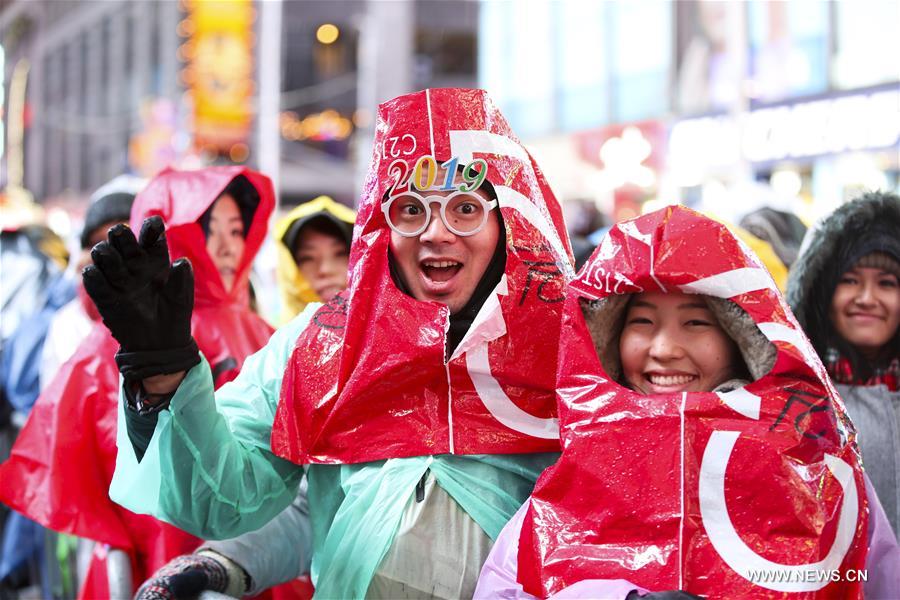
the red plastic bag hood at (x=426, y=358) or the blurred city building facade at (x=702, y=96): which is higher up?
the blurred city building facade at (x=702, y=96)

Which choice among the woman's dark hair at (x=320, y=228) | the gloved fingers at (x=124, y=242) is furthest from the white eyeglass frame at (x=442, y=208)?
the woman's dark hair at (x=320, y=228)

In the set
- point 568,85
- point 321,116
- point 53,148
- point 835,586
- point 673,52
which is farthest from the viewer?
point 53,148

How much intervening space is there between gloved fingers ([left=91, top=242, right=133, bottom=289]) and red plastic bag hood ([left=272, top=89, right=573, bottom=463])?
1.80ft

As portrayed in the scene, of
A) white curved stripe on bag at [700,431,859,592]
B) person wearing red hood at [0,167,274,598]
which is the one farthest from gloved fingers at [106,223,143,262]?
person wearing red hood at [0,167,274,598]

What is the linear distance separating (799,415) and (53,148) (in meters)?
44.0

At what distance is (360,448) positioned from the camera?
92.1 inches

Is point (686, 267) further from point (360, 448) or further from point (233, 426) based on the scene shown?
point (233, 426)

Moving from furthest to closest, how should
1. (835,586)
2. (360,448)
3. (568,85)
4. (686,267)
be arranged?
(568,85)
(360,448)
(686,267)
(835,586)

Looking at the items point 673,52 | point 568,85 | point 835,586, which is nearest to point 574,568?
point 835,586

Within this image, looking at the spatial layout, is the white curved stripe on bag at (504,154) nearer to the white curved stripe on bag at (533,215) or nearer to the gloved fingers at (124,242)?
the white curved stripe on bag at (533,215)

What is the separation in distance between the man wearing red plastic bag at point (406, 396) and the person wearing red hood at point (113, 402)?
0.85 metres

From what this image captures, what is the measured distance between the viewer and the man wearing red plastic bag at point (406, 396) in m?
2.24

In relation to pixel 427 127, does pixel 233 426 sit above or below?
below

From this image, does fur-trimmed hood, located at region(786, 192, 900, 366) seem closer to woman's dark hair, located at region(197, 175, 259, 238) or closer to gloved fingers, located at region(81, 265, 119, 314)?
woman's dark hair, located at region(197, 175, 259, 238)
